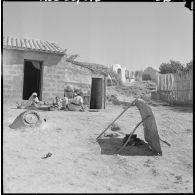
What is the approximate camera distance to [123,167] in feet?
20.9

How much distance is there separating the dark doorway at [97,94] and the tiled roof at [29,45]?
206 centimetres

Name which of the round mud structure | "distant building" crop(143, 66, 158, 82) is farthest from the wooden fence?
"distant building" crop(143, 66, 158, 82)

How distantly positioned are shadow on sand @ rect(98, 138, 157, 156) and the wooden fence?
8881mm

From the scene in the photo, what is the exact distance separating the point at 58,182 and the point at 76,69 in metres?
10.2

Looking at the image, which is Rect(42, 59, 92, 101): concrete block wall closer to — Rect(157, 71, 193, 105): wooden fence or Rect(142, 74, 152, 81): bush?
Rect(157, 71, 193, 105): wooden fence

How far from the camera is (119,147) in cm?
761

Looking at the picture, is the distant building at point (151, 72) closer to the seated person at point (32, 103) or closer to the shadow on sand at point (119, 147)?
A: the seated person at point (32, 103)

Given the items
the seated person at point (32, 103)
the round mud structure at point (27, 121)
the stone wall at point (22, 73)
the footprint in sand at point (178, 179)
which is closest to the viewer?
the footprint in sand at point (178, 179)

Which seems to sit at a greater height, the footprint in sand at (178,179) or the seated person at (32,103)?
the seated person at (32,103)

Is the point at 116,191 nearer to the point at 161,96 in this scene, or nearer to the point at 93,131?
the point at 93,131

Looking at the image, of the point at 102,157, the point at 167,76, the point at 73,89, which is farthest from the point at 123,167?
the point at 167,76

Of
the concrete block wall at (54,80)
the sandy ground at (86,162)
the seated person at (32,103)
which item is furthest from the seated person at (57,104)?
the sandy ground at (86,162)

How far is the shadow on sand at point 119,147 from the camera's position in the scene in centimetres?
722

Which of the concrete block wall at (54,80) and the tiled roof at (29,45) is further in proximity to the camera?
the concrete block wall at (54,80)
